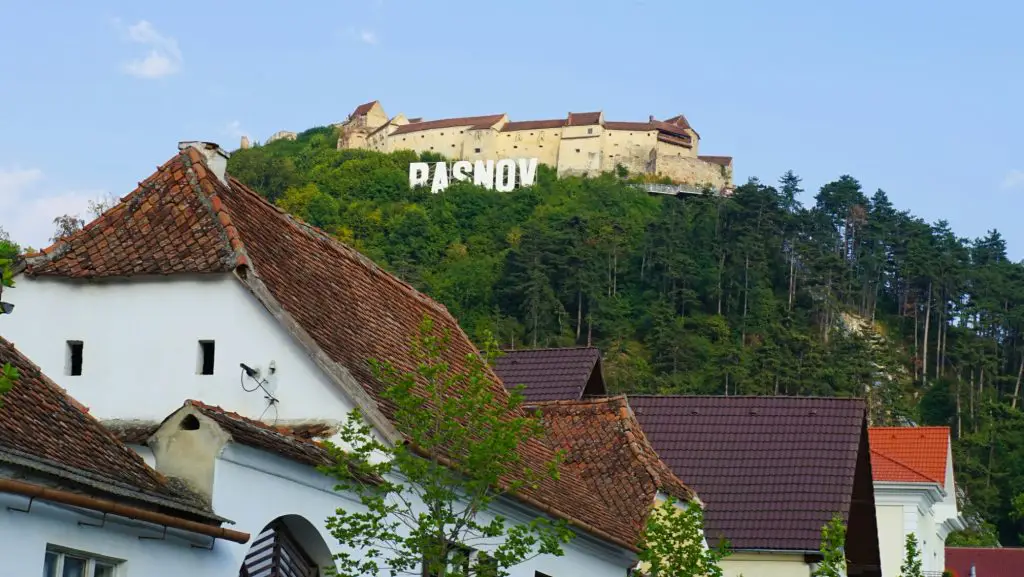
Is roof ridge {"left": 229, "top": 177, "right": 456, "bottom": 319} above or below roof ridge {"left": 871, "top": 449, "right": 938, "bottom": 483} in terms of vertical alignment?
above

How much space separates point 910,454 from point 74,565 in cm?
3291

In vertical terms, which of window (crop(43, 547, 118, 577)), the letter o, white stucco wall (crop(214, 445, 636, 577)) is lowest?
window (crop(43, 547, 118, 577))

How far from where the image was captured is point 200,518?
13.5 meters

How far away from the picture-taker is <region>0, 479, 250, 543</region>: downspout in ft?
37.7

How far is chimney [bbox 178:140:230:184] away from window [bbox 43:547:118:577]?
605 centimetres

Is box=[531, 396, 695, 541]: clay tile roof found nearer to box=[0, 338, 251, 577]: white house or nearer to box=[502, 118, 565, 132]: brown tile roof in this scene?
box=[0, 338, 251, 577]: white house

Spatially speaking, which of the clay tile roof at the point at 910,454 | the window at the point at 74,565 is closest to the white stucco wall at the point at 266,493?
the window at the point at 74,565

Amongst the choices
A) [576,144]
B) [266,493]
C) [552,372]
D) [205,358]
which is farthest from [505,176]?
[266,493]

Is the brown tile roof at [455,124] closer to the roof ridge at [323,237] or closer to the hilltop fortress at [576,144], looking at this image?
the hilltop fortress at [576,144]

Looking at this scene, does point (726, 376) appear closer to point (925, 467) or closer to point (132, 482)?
point (925, 467)

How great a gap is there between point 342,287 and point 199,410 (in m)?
5.39

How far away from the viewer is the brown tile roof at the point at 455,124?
19125cm

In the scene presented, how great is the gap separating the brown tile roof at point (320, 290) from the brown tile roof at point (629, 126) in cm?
16588

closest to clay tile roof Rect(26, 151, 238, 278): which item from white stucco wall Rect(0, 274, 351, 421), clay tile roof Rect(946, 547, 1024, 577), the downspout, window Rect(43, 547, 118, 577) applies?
white stucco wall Rect(0, 274, 351, 421)
